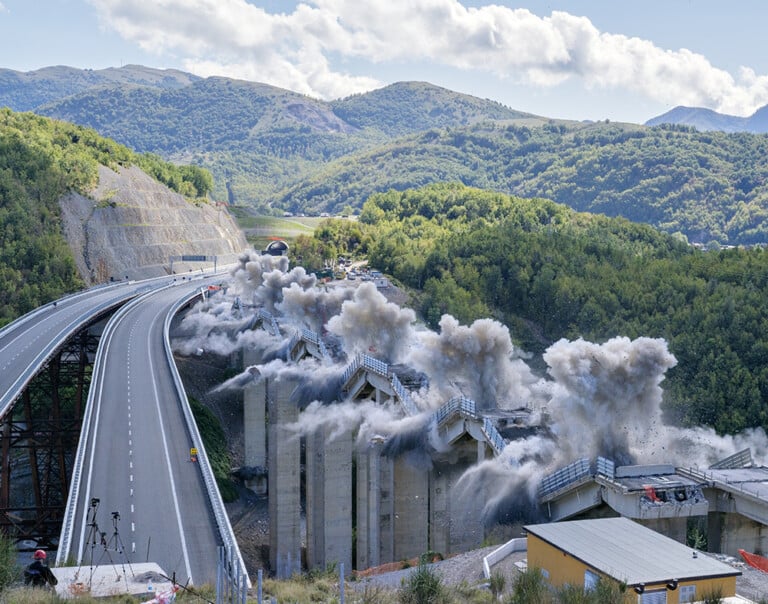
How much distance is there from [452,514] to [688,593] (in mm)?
27035

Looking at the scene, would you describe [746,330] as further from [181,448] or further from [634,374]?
[181,448]

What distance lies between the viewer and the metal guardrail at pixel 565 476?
140 ft

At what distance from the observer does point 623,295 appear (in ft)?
397

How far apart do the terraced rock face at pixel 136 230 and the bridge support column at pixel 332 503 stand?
227 feet

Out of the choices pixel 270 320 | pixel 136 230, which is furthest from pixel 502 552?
pixel 136 230

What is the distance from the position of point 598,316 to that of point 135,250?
220ft

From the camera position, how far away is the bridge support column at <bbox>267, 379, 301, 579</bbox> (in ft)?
235

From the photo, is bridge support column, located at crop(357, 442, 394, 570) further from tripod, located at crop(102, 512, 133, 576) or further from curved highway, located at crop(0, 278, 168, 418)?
tripod, located at crop(102, 512, 133, 576)

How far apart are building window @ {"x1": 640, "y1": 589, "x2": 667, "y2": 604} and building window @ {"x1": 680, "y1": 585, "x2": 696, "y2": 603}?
0.76m

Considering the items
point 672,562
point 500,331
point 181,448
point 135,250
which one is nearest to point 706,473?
point 672,562

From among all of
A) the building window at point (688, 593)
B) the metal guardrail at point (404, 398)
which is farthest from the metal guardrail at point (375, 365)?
the building window at point (688, 593)

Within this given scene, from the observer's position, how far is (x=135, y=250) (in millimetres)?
147125

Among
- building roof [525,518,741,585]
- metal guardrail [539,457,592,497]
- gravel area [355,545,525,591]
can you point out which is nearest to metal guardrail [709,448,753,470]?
metal guardrail [539,457,592,497]

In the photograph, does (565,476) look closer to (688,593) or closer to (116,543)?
(688,593)
